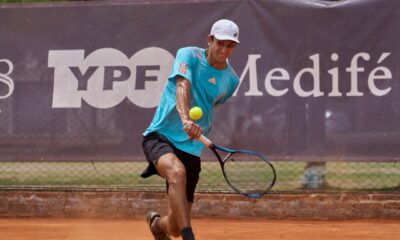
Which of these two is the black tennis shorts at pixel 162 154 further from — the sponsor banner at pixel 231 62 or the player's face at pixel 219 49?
the sponsor banner at pixel 231 62

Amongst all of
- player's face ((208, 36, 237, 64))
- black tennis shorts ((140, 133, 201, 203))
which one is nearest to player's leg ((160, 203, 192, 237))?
black tennis shorts ((140, 133, 201, 203))

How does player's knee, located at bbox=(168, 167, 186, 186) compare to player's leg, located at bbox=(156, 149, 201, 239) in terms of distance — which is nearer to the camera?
player's knee, located at bbox=(168, 167, 186, 186)

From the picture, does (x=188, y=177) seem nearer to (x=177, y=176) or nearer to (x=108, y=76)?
(x=177, y=176)

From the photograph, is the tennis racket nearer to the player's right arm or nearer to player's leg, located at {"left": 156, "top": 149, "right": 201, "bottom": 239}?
player's leg, located at {"left": 156, "top": 149, "right": 201, "bottom": 239}

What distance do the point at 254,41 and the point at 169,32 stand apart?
2.81 feet

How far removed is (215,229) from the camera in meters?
7.53

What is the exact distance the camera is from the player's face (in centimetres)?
532

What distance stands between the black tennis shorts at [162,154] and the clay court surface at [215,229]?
5.04ft

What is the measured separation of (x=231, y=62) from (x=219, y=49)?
8.74ft

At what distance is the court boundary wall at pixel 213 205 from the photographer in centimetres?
791

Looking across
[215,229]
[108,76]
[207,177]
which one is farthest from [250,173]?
[207,177]

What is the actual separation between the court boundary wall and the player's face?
295 cm

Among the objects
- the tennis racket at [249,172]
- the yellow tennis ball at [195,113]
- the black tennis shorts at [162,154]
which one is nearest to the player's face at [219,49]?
the yellow tennis ball at [195,113]

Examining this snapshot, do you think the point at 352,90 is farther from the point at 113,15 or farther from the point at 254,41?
the point at 113,15
